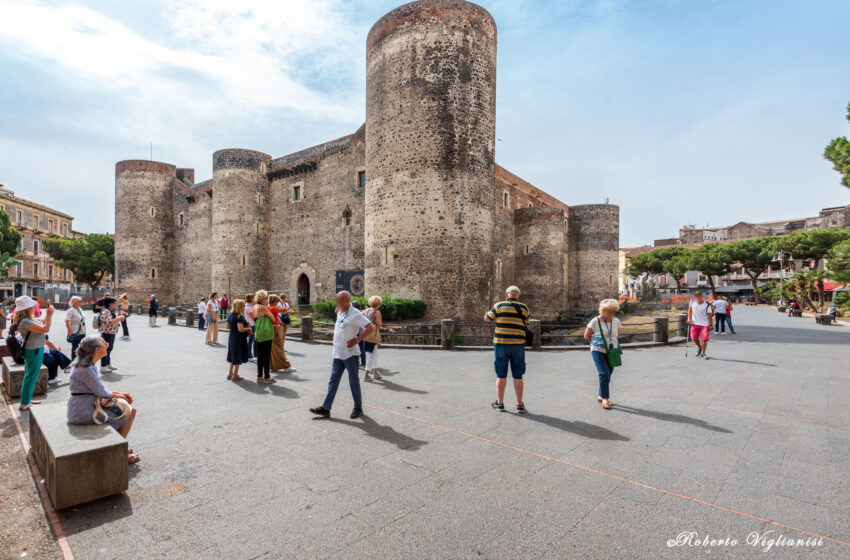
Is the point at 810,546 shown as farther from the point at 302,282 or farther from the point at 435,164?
the point at 302,282

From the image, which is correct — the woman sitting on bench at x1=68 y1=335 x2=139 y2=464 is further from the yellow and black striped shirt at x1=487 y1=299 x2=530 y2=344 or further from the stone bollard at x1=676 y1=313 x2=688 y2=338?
the stone bollard at x1=676 y1=313 x2=688 y2=338

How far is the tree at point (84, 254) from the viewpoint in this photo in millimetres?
43969

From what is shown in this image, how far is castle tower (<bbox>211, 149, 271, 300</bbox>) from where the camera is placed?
26.7 m

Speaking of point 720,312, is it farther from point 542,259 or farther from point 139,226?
point 139,226

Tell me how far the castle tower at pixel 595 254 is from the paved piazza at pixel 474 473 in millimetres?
24679

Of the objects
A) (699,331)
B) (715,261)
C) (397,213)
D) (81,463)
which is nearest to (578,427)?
(81,463)

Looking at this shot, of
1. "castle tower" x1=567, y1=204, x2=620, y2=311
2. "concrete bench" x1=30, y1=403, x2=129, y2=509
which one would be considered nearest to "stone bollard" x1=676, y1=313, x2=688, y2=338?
"concrete bench" x1=30, y1=403, x2=129, y2=509

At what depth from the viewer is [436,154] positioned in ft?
52.1

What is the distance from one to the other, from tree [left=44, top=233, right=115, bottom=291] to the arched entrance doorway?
105 feet

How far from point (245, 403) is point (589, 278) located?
29121mm

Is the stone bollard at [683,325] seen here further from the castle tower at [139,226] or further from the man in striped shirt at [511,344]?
the castle tower at [139,226]

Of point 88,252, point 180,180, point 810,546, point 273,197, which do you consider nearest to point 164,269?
point 180,180

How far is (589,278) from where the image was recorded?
30.6 metres

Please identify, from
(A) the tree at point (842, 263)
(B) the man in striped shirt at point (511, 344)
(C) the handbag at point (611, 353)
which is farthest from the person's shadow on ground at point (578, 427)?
(A) the tree at point (842, 263)
